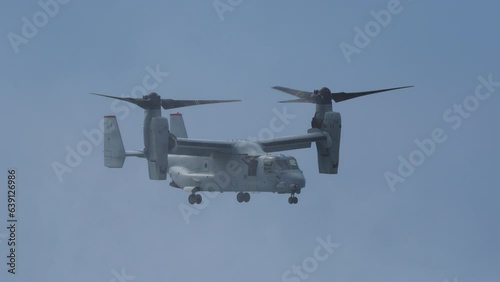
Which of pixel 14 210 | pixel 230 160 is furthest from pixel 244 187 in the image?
pixel 14 210

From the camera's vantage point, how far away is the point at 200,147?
53.8m

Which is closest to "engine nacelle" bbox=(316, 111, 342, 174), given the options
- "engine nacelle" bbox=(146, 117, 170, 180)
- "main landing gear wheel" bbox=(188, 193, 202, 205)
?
"main landing gear wheel" bbox=(188, 193, 202, 205)

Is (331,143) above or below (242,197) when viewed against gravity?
above

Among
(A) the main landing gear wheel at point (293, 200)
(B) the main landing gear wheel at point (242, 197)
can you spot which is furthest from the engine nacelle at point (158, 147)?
(B) the main landing gear wheel at point (242, 197)

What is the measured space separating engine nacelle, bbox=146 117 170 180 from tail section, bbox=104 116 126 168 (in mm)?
2296

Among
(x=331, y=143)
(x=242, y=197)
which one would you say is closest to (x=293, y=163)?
(x=331, y=143)

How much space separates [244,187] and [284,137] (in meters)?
4.25

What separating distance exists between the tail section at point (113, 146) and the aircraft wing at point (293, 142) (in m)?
7.24

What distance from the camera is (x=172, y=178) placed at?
2217 inches

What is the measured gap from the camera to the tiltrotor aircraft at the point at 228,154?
5088 centimetres

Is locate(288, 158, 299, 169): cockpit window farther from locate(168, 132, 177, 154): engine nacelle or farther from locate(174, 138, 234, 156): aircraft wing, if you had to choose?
locate(168, 132, 177, 154): engine nacelle

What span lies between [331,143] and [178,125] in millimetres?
8853

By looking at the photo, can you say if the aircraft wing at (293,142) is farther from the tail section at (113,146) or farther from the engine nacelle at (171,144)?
the tail section at (113,146)

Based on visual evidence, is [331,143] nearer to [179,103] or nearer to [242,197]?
[242,197]
